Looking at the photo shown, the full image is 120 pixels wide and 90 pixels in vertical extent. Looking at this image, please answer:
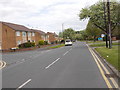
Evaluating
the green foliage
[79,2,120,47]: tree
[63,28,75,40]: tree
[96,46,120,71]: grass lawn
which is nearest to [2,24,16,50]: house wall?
[79,2,120,47]: tree

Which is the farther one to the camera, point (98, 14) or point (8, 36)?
point (8, 36)

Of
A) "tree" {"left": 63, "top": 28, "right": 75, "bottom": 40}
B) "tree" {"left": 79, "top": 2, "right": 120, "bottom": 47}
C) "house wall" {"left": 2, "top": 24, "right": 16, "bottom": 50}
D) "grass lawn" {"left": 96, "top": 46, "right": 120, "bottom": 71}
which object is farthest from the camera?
"tree" {"left": 63, "top": 28, "right": 75, "bottom": 40}

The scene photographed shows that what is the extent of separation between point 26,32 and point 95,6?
1106 inches

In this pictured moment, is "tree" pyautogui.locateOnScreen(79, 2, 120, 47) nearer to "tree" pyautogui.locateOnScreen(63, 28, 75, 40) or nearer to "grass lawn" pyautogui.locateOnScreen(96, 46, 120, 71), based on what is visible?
"grass lawn" pyautogui.locateOnScreen(96, 46, 120, 71)

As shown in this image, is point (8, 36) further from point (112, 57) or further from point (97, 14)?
point (112, 57)

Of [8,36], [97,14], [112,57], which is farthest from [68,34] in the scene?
[112,57]

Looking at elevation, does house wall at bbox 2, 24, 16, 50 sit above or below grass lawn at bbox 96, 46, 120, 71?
above

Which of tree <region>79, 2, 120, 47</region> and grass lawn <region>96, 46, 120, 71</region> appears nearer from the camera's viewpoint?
grass lawn <region>96, 46, 120, 71</region>

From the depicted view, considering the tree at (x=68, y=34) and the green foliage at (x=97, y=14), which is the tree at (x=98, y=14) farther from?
the tree at (x=68, y=34)

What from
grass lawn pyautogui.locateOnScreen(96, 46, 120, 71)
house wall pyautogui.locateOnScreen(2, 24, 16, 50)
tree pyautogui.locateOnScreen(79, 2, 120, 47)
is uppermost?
tree pyautogui.locateOnScreen(79, 2, 120, 47)


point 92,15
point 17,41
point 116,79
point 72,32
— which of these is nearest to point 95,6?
point 92,15

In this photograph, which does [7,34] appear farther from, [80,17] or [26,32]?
[80,17]

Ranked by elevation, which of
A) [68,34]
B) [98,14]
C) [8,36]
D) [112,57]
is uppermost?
[98,14]

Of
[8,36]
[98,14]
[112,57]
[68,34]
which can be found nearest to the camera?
[112,57]
